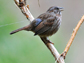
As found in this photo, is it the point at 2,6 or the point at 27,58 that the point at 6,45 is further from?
the point at 2,6

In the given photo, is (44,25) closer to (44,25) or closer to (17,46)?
(44,25)

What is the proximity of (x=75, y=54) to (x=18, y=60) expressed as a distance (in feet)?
9.21

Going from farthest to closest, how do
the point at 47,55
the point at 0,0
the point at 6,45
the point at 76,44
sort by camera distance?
the point at 76,44
the point at 47,55
the point at 0,0
the point at 6,45

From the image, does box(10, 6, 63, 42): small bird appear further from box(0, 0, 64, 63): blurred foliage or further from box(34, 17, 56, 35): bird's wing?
box(0, 0, 64, 63): blurred foliage

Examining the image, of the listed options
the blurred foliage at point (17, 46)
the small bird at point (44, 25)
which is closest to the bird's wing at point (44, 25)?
the small bird at point (44, 25)

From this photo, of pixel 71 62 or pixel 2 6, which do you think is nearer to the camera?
pixel 2 6

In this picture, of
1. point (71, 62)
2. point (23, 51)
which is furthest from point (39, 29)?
point (71, 62)

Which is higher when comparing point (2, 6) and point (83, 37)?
point (2, 6)

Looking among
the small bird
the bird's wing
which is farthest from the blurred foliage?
the bird's wing

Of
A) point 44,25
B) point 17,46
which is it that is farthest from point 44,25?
point 17,46

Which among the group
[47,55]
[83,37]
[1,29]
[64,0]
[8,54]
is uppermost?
[1,29]

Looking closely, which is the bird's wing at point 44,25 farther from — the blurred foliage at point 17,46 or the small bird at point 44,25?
the blurred foliage at point 17,46

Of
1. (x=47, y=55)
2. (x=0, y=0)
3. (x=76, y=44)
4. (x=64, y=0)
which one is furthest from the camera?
(x=64, y=0)

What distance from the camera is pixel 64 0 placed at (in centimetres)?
650
